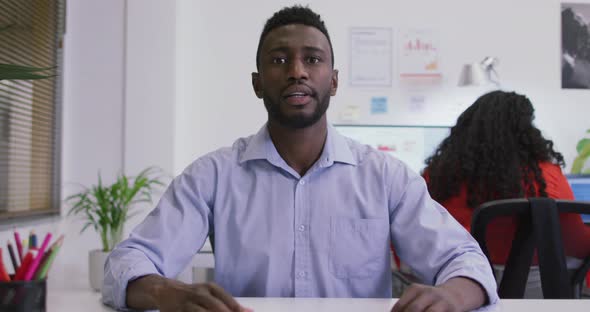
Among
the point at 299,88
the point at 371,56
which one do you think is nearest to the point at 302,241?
the point at 299,88

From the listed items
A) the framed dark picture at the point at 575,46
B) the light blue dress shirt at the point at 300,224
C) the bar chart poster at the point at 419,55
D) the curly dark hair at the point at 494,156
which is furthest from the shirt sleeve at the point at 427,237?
the framed dark picture at the point at 575,46

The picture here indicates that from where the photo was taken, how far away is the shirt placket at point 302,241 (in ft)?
3.42

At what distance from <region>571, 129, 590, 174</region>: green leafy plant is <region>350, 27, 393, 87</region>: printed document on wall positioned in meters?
1.29

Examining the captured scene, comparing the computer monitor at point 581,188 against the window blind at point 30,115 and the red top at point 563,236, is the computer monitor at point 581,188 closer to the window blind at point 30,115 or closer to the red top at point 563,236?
the red top at point 563,236

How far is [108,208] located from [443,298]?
2.33m

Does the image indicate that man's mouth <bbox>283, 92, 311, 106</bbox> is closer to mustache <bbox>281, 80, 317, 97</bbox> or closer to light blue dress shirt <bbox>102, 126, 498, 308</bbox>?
mustache <bbox>281, 80, 317, 97</bbox>

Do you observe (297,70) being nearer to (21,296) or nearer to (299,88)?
(299,88)

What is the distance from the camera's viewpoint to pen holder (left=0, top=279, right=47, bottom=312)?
25.8 inches

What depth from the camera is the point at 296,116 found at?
43.5 inches

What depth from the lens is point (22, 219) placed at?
8.30ft

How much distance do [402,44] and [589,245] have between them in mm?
2468

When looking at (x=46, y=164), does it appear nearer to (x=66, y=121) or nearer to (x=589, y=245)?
(x=66, y=121)

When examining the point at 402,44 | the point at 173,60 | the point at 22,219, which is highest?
the point at 402,44

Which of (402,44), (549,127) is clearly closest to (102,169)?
(402,44)
